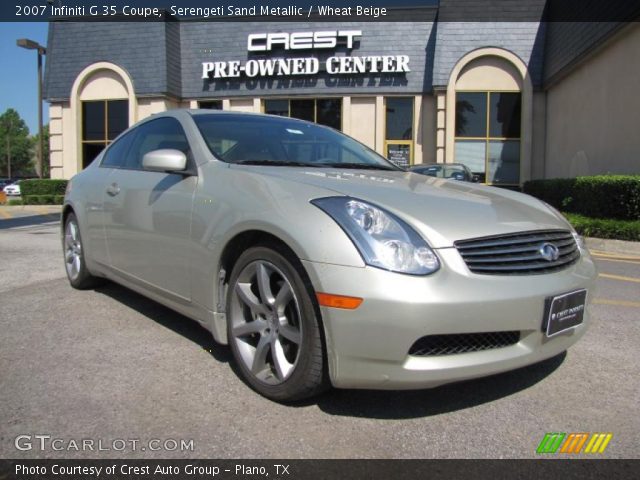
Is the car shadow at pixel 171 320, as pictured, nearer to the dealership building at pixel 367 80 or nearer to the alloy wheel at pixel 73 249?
the alloy wheel at pixel 73 249

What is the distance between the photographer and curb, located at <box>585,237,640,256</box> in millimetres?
8414

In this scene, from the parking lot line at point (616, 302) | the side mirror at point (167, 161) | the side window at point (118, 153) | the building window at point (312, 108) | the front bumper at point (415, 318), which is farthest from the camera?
the building window at point (312, 108)

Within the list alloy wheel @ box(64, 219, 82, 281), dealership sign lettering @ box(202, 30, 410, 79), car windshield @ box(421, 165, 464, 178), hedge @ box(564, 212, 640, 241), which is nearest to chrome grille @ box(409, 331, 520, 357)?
alloy wheel @ box(64, 219, 82, 281)

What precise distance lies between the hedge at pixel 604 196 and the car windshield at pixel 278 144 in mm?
7053

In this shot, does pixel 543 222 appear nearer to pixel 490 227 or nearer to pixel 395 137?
pixel 490 227

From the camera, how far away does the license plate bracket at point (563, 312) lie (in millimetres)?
2361

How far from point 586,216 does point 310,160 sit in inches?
336

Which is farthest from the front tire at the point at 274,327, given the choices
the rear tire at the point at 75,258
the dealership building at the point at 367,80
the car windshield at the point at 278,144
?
the dealership building at the point at 367,80

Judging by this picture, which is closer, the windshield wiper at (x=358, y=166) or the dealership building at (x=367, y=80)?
the windshield wiper at (x=358, y=166)

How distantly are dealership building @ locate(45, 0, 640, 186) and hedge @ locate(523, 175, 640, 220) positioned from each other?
3.77 metres

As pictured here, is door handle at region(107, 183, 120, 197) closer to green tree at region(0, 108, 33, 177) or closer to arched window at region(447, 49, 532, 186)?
arched window at region(447, 49, 532, 186)

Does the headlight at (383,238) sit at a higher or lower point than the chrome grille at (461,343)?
higher

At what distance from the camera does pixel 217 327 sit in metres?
2.85
